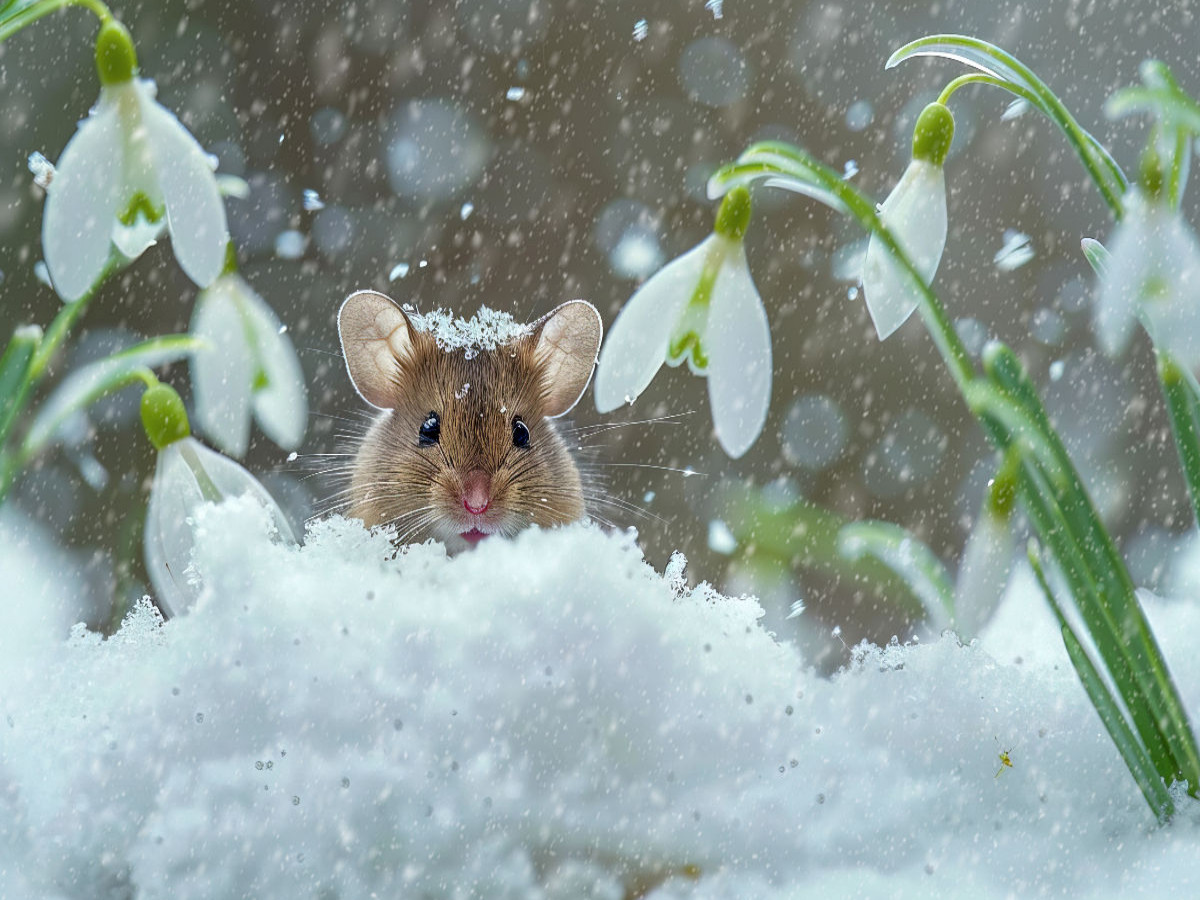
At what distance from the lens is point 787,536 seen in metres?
0.70

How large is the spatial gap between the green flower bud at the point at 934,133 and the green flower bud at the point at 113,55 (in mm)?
347

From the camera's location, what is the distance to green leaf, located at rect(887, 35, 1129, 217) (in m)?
0.45

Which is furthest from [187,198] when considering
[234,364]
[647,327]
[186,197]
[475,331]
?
[475,331]

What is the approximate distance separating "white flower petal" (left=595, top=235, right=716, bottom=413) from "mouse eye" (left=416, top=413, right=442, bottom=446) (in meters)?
0.33

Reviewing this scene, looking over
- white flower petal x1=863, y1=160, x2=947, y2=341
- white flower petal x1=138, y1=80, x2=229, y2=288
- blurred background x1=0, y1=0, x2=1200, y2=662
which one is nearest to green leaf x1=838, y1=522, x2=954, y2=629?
blurred background x1=0, y1=0, x2=1200, y2=662

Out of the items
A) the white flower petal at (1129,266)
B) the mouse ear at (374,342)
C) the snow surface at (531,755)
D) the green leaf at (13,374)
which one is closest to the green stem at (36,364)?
the green leaf at (13,374)

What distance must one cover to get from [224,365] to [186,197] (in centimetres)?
10

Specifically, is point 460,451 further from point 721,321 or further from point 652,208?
point 721,321

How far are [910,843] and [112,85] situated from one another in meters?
0.47

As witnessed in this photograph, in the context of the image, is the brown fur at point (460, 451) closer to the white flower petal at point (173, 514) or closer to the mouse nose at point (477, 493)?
the mouse nose at point (477, 493)

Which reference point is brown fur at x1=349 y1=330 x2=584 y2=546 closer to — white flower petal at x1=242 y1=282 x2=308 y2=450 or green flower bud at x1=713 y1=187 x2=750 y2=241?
white flower petal at x1=242 y1=282 x2=308 y2=450

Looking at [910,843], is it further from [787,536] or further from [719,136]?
[719,136]

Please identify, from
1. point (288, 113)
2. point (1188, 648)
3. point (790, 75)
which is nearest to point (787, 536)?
point (1188, 648)

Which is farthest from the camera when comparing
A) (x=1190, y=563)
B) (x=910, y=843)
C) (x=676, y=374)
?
(x=676, y=374)
